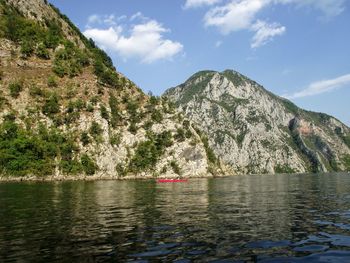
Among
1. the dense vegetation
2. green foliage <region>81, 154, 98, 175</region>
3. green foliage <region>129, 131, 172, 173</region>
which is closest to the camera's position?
the dense vegetation

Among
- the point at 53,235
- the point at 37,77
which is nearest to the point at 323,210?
the point at 53,235

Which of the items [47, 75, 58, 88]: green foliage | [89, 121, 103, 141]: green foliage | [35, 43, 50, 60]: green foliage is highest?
[35, 43, 50, 60]: green foliage

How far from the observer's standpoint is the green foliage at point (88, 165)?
5694 inches

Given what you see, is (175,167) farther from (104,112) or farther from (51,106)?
(51,106)

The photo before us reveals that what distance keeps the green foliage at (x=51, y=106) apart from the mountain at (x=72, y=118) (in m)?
0.41

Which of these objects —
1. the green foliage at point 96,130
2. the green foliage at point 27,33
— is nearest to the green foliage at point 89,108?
the green foliage at point 96,130

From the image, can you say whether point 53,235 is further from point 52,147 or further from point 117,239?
point 52,147

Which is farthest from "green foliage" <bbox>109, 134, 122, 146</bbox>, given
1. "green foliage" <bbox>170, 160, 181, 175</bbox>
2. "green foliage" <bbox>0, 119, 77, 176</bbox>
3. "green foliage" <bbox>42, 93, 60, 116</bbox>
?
"green foliage" <bbox>170, 160, 181, 175</bbox>

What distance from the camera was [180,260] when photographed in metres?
17.3

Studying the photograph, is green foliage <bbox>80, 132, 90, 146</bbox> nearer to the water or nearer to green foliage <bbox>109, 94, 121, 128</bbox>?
green foliage <bbox>109, 94, 121, 128</bbox>

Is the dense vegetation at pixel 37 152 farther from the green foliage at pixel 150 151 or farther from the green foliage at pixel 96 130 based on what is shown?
the green foliage at pixel 150 151

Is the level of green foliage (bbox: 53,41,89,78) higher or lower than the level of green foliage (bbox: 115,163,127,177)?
higher

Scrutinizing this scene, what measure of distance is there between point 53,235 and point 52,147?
123m

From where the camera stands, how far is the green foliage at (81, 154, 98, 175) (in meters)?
145
